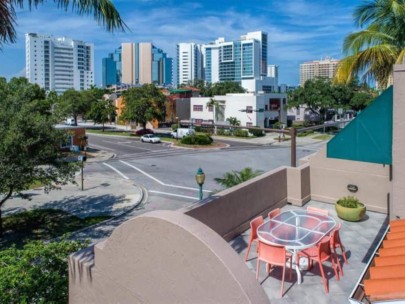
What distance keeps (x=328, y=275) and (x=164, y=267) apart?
4028 millimetres

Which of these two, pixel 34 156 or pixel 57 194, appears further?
pixel 57 194

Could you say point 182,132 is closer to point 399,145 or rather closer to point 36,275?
point 399,145

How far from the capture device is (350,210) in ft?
32.9

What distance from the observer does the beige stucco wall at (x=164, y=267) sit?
3.77 m

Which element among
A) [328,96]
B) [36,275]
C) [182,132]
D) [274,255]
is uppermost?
[328,96]

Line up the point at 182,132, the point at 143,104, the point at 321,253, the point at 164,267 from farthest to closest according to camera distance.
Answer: the point at 143,104 → the point at 182,132 → the point at 321,253 → the point at 164,267

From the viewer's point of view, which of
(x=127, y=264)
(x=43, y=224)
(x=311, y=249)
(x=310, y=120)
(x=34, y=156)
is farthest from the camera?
(x=310, y=120)

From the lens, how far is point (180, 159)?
131 feet

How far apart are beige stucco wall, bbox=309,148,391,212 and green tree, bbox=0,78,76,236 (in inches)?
455

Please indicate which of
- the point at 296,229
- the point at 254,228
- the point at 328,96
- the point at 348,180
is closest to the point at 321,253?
the point at 296,229

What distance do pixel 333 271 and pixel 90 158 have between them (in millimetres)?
36036

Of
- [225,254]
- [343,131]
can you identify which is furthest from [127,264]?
[343,131]

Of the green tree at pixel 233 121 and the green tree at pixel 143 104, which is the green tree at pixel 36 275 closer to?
the green tree at pixel 143 104

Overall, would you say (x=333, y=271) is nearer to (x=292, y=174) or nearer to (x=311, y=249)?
(x=311, y=249)
